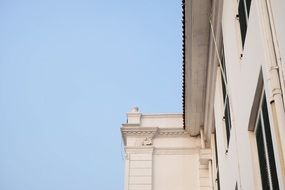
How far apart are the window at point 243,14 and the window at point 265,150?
1.38 meters

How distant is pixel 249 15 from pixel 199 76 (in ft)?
21.3

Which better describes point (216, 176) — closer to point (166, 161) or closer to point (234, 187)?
point (166, 161)

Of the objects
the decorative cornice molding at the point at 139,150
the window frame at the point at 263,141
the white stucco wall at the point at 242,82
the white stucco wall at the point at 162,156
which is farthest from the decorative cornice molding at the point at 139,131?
the window frame at the point at 263,141

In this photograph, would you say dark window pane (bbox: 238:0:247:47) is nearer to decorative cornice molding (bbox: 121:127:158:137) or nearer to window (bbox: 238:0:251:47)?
window (bbox: 238:0:251:47)

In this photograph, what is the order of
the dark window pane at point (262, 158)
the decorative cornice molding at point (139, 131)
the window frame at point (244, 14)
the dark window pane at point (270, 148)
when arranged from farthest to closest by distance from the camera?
the decorative cornice molding at point (139, 131) → the window frame at point (244, 14) → the dark window pane at point (262, 158) → the dark window pane at point (270, 148)

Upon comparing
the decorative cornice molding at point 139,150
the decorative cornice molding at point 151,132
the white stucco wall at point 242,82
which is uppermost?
the decorative cornice molding at point 151,132

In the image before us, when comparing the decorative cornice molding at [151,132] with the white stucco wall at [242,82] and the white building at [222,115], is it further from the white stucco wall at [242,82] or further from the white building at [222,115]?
the white stucco wall at [242,82]

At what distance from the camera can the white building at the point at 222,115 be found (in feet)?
Result: 16.1

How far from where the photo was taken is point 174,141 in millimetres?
15641

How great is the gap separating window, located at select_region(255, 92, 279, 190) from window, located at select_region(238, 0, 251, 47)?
4.54ft

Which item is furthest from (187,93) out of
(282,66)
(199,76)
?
(282,66)

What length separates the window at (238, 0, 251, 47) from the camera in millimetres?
6492

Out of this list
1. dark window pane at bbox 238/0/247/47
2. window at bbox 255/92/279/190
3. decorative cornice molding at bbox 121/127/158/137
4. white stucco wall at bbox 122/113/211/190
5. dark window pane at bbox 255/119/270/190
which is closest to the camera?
window at bbox 255/92/279/190

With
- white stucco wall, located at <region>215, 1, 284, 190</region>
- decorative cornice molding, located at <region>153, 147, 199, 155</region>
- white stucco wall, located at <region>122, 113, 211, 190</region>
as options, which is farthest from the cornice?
white stucco wall, located at <region>215, 1, 284, 190</region>
